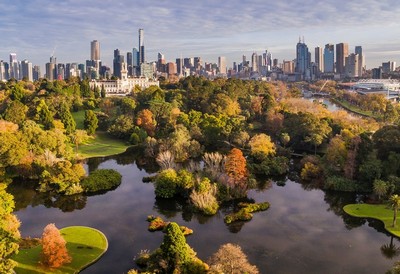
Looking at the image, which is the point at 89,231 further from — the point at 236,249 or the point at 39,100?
the point at 39,100

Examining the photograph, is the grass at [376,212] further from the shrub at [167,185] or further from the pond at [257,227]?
the shrub at [167,185]

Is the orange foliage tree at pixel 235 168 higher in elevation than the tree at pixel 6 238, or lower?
higher

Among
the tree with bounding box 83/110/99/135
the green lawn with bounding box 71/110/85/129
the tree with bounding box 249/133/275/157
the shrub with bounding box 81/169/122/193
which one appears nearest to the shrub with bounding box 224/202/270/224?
the tree with bounding box 249/133/275/157

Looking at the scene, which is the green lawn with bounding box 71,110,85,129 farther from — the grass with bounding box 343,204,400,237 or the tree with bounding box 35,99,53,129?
the grass with bounding box 343,204,400,237

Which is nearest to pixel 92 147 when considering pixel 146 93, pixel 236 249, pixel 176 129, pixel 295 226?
pixel 176 129

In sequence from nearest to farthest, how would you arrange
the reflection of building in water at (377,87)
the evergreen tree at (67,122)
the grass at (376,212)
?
the grass at (376,212) → the evergreen tree at (67,122) → the reflection of building in water at (377,87)

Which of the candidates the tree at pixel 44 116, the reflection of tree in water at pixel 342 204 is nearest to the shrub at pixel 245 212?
the reflection of tree in water at pixel 342 204

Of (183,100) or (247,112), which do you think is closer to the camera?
(247,112)
